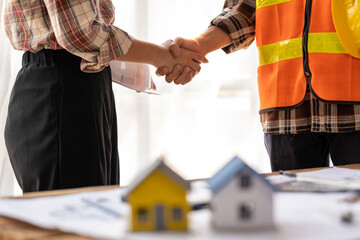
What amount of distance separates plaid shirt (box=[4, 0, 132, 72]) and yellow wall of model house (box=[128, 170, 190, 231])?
2.19 feet

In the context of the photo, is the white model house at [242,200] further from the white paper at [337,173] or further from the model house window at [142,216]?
the white paper at [337,173]

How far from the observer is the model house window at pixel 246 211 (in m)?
0.52

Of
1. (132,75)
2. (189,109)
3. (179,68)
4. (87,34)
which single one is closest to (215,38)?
(179,68)

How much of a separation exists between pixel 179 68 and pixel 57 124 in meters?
0.53

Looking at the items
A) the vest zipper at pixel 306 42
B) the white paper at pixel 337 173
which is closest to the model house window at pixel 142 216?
the white paper at pixel 337 173

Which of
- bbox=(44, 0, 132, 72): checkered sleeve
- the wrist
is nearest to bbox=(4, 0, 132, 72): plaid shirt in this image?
bbox=(44, 0, 132, 72): checkered sleeve

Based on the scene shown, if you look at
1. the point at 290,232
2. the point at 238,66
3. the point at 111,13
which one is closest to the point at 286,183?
the point at 290,232

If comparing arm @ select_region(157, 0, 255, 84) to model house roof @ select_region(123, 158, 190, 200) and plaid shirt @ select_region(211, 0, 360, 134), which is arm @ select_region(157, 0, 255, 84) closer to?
plaid shirt @ select_region(211, 0, 360, 134)

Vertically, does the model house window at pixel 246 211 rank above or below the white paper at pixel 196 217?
above

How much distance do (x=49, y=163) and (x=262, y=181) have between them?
76 centimetres

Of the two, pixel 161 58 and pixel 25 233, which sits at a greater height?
pixel 161 58

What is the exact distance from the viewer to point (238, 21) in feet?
4.99

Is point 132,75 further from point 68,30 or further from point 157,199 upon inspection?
point 157,199

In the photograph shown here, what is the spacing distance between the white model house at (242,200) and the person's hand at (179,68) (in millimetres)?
1001
